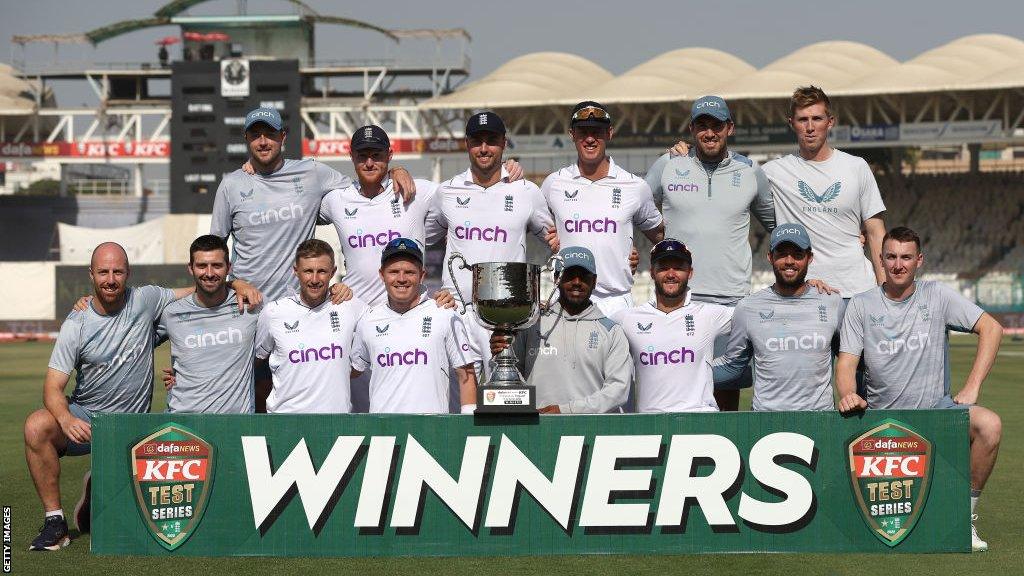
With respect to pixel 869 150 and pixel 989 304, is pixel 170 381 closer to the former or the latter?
pixel 989 304

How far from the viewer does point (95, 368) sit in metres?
7.15

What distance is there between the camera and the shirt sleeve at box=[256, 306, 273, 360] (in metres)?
7.14

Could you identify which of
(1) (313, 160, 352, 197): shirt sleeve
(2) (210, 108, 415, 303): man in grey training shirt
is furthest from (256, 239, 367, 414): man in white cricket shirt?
(1) (313, 160, 352, 197): shirt sleeve

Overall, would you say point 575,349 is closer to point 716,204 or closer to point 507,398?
point 507,398

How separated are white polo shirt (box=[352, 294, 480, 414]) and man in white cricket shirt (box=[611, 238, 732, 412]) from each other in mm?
1031

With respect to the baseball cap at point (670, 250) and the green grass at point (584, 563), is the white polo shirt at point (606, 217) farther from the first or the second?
the green grass at point (584, 563)

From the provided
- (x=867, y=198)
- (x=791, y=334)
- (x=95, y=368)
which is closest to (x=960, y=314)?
(x=791, y=334)

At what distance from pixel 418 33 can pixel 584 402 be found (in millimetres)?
53726

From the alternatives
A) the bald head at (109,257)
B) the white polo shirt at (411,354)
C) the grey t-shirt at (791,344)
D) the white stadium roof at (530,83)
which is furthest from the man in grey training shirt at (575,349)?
the white stadium roof at (530,83)

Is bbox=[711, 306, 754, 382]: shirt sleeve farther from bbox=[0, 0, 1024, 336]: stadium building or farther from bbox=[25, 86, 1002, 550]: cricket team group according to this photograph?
bbox=[0, 0, 1024, 336]: stadium building

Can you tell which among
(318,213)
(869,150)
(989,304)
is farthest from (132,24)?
(318,213)

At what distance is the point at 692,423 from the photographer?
6.28 metres

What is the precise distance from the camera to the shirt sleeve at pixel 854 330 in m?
6.71

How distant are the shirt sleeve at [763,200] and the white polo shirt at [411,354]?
6.92 feet
